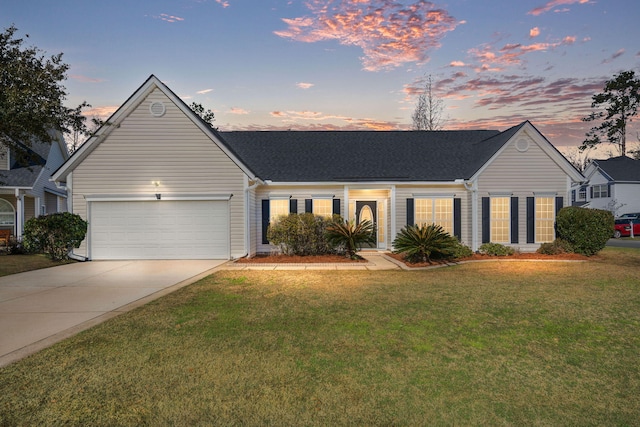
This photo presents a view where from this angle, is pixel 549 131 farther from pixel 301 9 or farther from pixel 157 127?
pixel 157 127

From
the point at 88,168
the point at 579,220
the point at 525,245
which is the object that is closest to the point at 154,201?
the point at 88,168

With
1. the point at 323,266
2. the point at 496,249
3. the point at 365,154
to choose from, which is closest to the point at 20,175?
the point at 323,266

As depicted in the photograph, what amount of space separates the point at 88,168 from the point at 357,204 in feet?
36.8

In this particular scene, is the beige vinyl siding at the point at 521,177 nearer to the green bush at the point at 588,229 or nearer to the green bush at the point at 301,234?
the green bush at the point at 588,229

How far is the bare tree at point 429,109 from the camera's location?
108ft

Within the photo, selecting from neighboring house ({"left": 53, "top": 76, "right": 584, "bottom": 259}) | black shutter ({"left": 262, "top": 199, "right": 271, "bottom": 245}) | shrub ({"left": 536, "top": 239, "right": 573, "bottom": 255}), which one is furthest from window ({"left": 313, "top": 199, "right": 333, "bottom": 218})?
shrub ({"left": 536, "top": 239, "right": 573, "bottom": 255})

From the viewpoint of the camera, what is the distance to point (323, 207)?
1589 centimetres

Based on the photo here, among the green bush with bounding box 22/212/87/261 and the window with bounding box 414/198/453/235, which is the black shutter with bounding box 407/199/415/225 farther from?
the green bush with bounding box 22/212/87/261

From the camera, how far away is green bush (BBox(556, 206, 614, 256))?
13.8 metres

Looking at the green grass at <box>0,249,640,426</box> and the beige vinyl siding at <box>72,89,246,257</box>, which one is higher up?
the beige vinyl siding at <box>72,89,246,257</box>

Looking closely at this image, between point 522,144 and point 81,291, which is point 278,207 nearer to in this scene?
point 81,291

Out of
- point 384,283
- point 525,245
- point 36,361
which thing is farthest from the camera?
point 525,245

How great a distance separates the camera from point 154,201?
14.3 metres

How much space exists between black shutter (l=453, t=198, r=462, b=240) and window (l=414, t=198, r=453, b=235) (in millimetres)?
168
